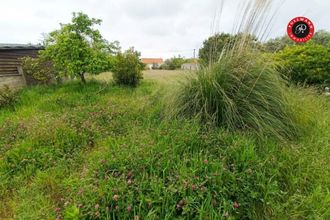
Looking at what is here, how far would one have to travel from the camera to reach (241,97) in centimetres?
213

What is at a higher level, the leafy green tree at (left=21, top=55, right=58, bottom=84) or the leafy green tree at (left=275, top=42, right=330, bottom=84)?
the leafy green tree at (left=275, top=42, right=330, bottom=84)

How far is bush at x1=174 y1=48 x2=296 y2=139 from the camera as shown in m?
2.04

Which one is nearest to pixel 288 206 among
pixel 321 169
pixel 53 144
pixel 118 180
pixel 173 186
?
pixel 321 169

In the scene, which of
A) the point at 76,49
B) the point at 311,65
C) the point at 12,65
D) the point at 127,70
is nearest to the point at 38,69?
the point at 12,65

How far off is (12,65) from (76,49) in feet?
8.03

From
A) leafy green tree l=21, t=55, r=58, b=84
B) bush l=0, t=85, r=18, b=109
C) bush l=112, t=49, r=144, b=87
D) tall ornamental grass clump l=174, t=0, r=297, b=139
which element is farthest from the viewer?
bush l=112, t=49, r=144, b=87

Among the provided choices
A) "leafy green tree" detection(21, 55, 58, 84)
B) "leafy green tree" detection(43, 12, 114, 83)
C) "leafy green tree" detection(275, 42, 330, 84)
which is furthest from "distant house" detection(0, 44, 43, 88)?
"leafy green tree" detection(275, 42, 330, 84)

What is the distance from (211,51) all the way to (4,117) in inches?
142

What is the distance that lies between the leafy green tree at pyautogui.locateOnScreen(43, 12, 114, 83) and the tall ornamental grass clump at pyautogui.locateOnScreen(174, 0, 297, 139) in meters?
3.28
